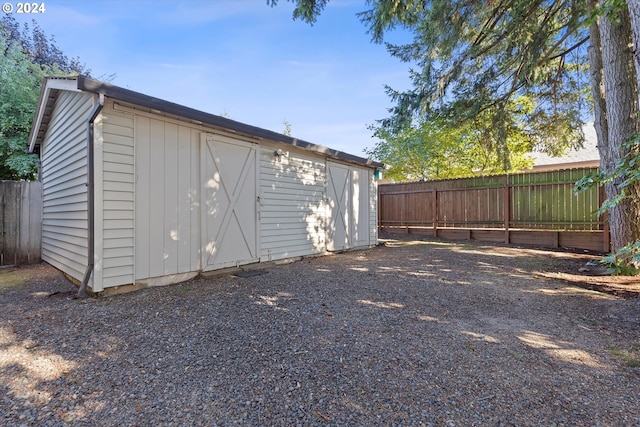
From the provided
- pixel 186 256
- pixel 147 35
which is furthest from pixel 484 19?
pixel 147 35

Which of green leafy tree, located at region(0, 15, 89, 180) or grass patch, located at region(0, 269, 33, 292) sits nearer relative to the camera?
grass patch, located at region(0, 269, 33, 292)

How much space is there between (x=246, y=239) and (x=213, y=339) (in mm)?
2864

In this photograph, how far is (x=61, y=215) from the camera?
5.06 metres

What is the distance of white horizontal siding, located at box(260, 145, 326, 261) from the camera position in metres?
5.79

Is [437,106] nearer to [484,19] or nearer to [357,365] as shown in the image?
[484,19]

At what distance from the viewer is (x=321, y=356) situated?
2.34 m

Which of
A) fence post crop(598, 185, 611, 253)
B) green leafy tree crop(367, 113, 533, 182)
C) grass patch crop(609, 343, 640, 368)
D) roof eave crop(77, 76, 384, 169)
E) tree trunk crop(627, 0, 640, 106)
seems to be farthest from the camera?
green leafy tree crop(367, 113, 533, 182)

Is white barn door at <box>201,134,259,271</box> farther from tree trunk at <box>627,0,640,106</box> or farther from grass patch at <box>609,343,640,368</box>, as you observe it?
tree trunk at <box>627,0,640,106</box>

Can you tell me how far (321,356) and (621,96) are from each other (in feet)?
19.5

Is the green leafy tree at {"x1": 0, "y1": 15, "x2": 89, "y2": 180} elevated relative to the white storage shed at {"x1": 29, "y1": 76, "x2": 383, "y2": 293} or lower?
elevated

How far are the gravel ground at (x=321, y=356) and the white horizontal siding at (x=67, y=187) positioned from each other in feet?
2.40

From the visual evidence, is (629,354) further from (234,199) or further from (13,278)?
(13,278)

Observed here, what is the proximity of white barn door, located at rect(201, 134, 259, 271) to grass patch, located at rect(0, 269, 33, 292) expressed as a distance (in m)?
2.76

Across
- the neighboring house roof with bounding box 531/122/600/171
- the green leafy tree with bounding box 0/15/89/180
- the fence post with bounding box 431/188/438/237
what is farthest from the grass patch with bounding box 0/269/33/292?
the neighboring house roof with bounding box 531/122/600/171
